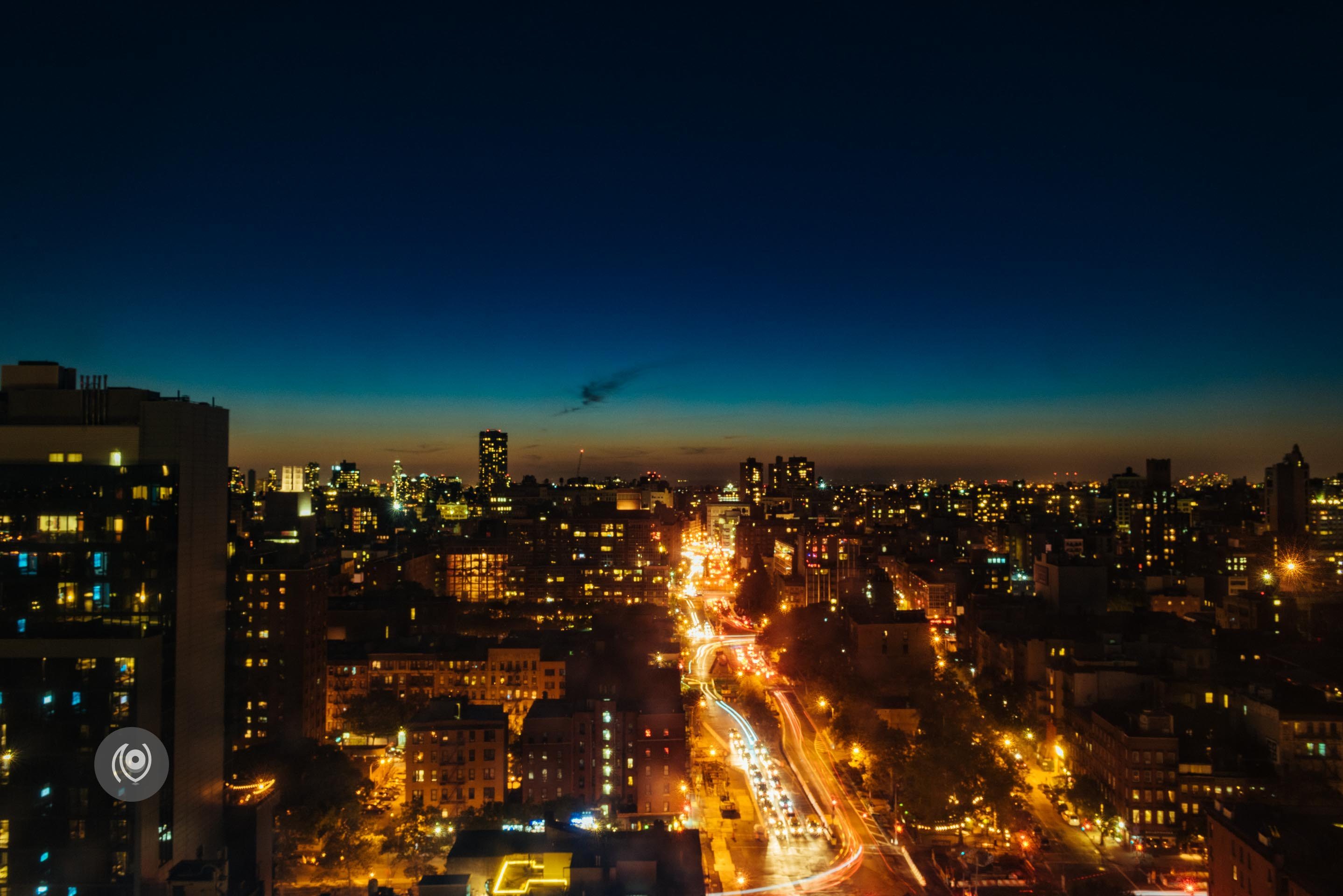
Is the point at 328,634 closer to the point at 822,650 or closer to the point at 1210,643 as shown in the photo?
the point at 822,650

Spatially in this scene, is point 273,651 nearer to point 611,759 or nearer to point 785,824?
point 611,759

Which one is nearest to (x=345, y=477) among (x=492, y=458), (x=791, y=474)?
(x=492, y=458)

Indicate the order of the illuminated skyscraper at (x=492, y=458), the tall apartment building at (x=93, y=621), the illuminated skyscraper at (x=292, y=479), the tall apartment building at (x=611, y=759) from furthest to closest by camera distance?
the illuminated skyscraper at (x=492, y=458)
the illuminated skyscraper at (x=292, y=479)
the tall apartment building at (x=611, y=759)
the tall apartment building at (x=93, y=621)

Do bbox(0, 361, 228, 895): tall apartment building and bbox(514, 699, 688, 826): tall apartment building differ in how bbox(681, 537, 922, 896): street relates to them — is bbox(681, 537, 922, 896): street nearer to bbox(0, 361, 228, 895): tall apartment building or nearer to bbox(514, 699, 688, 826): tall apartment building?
bbox(514, 699, 688, 826): tall apartment building

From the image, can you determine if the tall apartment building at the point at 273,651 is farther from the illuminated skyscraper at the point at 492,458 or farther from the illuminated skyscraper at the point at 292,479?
the illuminated skyscraper at the point at 492,458

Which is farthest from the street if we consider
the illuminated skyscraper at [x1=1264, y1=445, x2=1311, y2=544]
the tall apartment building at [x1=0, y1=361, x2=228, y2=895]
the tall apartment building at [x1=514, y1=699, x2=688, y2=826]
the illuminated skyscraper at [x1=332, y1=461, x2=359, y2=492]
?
the illuminated skyscraper at [x1=332, y1=461, x2=359, y2=492]

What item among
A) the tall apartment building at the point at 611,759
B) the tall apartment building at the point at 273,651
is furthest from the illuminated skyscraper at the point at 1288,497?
the tall apartment building at the point at 273,651

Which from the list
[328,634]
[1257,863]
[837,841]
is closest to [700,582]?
[328,634]
